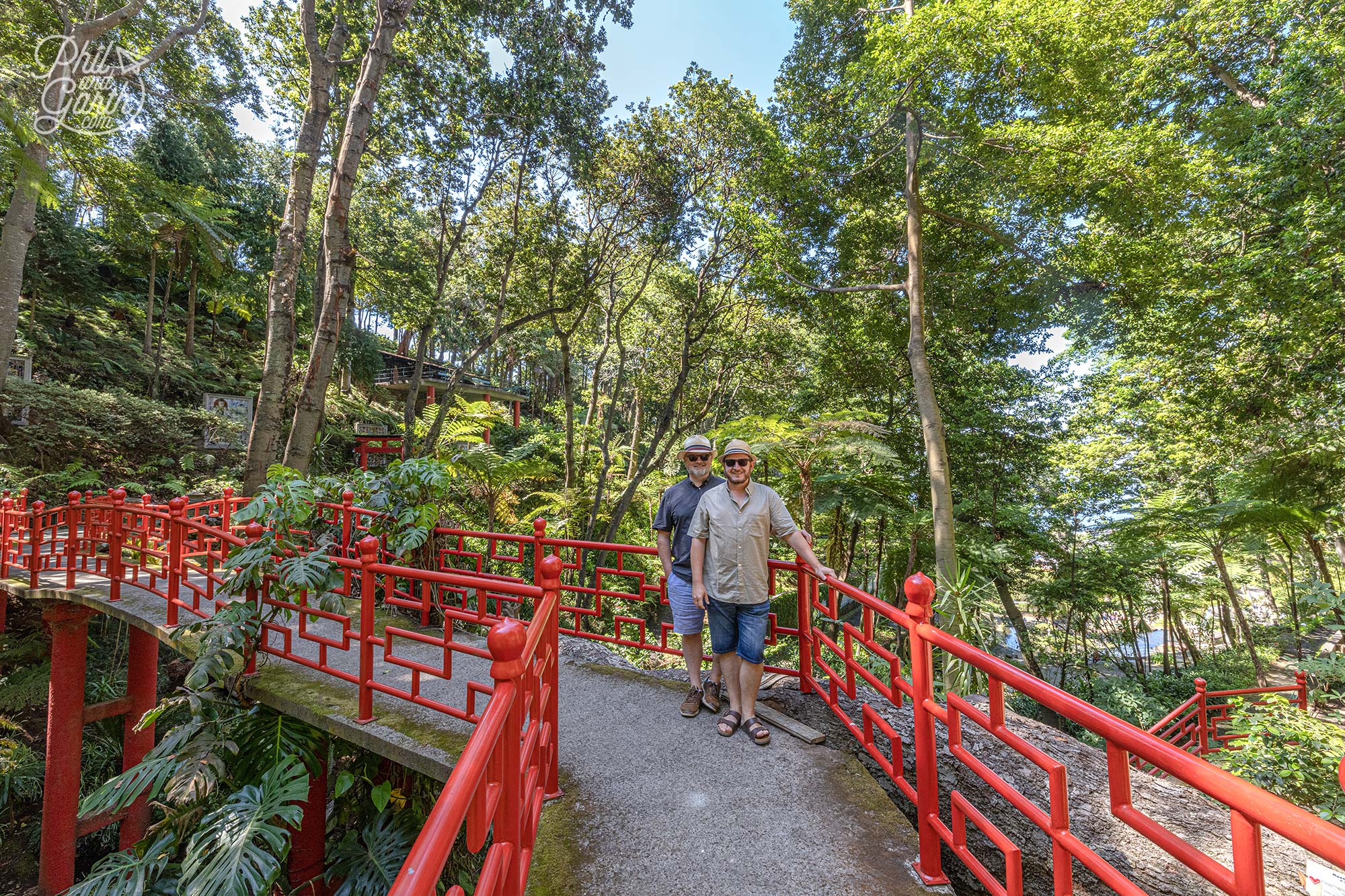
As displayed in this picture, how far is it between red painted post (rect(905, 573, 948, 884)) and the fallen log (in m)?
0.29

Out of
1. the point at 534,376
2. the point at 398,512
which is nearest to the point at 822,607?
the point at 398,512

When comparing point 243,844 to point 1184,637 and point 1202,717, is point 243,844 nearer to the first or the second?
point 1202,717

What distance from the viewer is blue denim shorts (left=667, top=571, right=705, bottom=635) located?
3164mm

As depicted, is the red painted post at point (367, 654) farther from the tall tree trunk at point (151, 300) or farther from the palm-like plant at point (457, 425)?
the tall tree trunk at point (151, 300)

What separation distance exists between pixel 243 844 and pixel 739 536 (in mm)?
2915

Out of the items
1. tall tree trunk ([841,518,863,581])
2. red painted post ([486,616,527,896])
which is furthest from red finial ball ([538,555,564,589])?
tall tree trunk ([841,518,863,581])

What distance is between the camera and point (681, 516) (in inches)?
131

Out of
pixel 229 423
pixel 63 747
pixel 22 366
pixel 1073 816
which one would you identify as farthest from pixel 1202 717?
pixel 22 366

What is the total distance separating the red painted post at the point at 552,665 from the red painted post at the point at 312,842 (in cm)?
196

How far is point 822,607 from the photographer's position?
10.6 feet

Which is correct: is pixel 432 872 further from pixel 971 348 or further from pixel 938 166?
pixel 971 348

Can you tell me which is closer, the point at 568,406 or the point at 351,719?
the point at 351,719

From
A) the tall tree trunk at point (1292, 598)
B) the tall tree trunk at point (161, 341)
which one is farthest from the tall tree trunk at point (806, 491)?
the tall tree trunk at point (161, 341)

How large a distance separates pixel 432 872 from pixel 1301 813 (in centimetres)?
147
